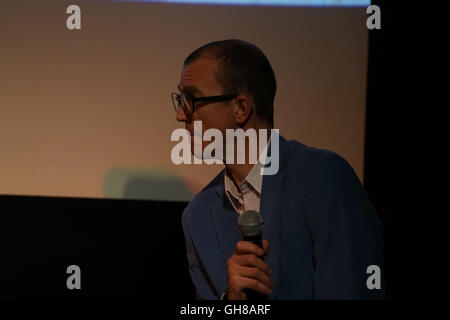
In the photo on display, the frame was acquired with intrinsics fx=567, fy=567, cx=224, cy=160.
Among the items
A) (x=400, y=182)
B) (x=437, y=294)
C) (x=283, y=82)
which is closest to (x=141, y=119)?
(x=283, y=82)

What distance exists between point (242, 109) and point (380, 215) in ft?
4.36

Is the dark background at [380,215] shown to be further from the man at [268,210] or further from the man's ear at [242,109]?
A: the man's ear at [242,109]

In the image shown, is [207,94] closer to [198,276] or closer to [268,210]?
[268,210]

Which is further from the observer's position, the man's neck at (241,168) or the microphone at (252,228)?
the man's neck at (241,168)

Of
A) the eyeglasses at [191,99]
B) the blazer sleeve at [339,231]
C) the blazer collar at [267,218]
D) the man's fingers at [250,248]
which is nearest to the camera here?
the man's fingers at [250,248]

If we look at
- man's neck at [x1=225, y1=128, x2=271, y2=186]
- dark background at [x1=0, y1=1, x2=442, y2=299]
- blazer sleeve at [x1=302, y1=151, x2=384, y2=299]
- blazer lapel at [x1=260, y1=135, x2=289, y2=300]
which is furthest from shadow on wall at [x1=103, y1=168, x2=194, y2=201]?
blazer sleeve at [x1=302, y1=151, x2=384, y2=299]

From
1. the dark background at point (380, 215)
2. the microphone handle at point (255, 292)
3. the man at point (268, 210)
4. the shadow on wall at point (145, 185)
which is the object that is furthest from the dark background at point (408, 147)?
→ the microphone handle at point (255, 292)

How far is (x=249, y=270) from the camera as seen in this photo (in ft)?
4.38

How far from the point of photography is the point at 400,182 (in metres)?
2.77

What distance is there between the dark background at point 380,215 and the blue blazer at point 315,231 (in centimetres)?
115

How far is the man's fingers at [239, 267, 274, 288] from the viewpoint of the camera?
1.33 metres

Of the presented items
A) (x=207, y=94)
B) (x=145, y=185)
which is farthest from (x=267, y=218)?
(x=145, y=185)

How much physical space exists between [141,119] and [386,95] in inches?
46.8

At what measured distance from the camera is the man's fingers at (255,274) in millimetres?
1331
